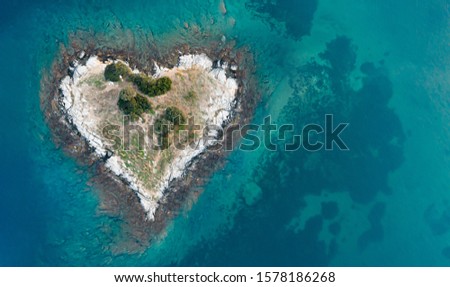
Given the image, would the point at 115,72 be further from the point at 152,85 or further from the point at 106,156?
the point at 106,156

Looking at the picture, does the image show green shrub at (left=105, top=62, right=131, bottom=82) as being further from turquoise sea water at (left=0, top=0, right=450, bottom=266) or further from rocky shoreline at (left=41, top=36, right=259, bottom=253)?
turquoise sea water at (left=0, top=0, right=450, bottom=266)

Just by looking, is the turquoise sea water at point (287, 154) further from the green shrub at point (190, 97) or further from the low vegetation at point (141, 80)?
the green shrub at point (190, 97)

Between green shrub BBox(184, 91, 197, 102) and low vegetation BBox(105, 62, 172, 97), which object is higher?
green shrub BBox(184, 91, 197, 102)

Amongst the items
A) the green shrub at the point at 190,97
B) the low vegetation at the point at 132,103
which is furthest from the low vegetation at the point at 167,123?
the low vegetation at the point at 132,103

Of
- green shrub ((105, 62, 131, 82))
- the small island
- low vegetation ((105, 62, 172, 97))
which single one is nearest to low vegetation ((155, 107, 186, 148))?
the small island

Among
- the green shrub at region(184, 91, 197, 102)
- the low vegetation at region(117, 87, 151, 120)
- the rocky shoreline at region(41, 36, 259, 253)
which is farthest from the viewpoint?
the rocky shoreline at region(41, 36, 259, 253)

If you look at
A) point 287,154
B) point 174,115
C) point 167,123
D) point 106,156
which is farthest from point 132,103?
point 287,154

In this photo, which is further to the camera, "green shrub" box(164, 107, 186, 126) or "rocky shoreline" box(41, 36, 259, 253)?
"rocky shoreline" box(41, 36, 259, 253)

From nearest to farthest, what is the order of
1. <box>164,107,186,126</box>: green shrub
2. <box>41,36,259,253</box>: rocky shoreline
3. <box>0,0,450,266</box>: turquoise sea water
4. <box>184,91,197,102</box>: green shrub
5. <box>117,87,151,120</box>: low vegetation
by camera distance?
<box>117,87,151,120</box>: low vegetation → <box>164,107,186,126</box>: green shrub → <box>184,91,197,102</box>: green shrub → <box>41,36,259,253</box>: rocky shoreline → <box>0,0,450,266</box>: turquoise sea water
